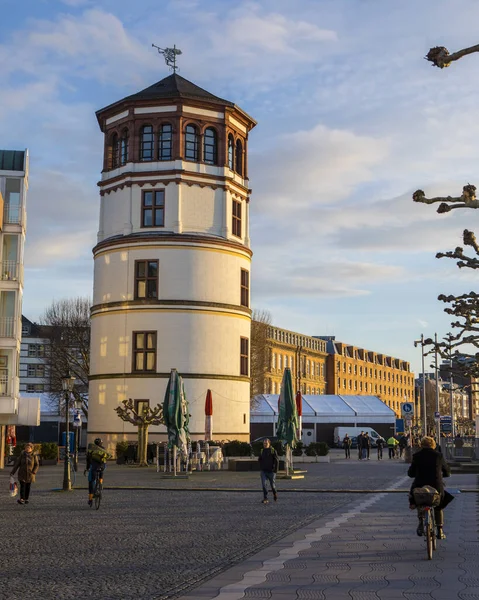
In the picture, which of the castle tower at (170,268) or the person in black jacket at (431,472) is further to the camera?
the castle tower at (170,268)

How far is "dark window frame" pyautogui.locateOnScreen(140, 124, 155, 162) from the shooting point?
52.0 metres

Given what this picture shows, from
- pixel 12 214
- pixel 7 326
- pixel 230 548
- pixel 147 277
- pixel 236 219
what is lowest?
pixel 230 548

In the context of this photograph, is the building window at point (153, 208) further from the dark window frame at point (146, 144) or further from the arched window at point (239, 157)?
the arched window at point (239, 157)

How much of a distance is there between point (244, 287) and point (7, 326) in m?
15.4

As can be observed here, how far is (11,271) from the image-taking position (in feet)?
147

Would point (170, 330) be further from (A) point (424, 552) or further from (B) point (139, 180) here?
(A) point (424, 552)

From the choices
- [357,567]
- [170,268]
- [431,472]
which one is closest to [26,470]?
[431,472]

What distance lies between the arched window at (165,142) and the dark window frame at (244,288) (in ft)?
26.4

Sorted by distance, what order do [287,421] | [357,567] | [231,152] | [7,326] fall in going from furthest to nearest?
[231,152] → [7,326] → [287,421] → [357,567]

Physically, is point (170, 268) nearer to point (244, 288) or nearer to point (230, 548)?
point (244, 288)

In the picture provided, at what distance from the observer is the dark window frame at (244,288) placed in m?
53.7

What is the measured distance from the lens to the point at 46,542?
15.2 metres

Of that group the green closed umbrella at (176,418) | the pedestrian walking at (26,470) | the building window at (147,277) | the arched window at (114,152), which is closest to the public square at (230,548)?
the pedestrian walking at (26,470)

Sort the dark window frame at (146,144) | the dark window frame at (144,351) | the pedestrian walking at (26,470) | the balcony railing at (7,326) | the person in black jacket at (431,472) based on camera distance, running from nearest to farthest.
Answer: the person in black jacket at (431,472) → the pedestrian walking at (26,470) → the balcony railing at (7,326) → the dark window frame at (144,351) → the dark window frame at (146,144)
